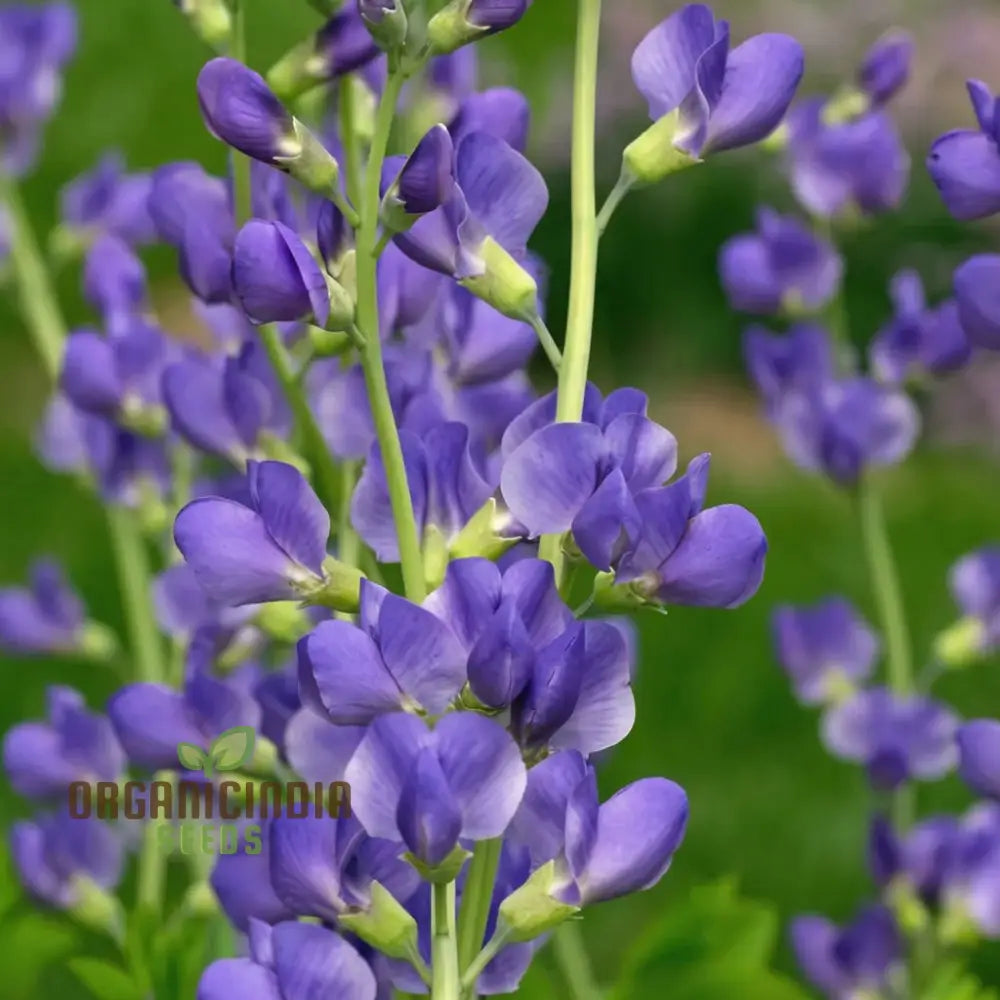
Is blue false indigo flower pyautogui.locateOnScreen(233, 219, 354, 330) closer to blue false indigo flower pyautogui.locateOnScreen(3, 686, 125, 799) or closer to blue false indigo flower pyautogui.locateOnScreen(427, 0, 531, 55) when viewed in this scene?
blue false indigo flower pyautogui.locateOnScreen(427, 0, 531, 55)

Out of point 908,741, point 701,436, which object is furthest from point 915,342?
point 701,436

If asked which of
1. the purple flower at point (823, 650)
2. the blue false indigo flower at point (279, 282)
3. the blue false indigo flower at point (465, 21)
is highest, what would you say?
the blue false indigo flower at point (465, 21)

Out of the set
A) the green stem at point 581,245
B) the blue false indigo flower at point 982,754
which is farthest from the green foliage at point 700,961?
the green stem at point 581,245

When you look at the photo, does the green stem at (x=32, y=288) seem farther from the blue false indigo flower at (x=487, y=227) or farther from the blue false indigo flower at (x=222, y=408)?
the blue false indigo flower at (x=487, y=227)

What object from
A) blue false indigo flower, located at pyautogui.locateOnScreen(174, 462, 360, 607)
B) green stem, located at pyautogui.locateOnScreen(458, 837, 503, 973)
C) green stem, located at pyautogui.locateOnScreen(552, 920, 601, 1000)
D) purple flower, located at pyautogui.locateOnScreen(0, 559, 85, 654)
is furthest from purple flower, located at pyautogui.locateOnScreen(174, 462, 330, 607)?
purple flower, located at pyautogui.locateOnScreen(0, 559, 85, 654)

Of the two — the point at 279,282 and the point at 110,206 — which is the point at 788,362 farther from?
the point at 279,282
